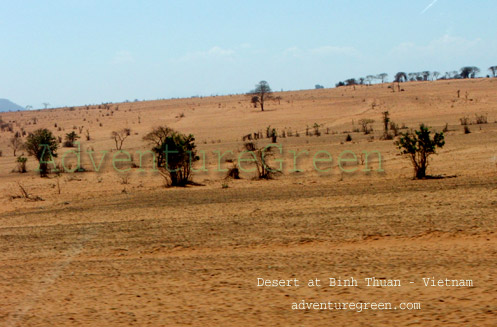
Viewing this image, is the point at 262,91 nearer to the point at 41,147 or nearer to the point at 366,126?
the point at 366,126

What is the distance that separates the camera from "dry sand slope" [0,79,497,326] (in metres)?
7.41

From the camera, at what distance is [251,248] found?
1058cm

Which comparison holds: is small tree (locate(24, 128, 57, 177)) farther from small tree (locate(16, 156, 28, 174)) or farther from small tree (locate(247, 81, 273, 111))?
small tree (locate(247, 81, 273, 111))

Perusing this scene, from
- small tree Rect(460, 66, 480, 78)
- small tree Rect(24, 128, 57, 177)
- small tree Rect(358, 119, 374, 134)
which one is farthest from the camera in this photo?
small tree Rect(460, 66, 480, 78)

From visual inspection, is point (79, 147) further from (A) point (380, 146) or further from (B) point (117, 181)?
(A) point (380, 146)

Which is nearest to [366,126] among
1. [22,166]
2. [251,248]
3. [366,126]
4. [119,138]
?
[366,126]

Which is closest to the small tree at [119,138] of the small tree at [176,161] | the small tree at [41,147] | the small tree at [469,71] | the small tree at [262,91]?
the small tree at [41,147]

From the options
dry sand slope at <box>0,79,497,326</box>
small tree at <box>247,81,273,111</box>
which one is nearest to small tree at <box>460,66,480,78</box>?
small tree at <box>247,81,273,111</box>

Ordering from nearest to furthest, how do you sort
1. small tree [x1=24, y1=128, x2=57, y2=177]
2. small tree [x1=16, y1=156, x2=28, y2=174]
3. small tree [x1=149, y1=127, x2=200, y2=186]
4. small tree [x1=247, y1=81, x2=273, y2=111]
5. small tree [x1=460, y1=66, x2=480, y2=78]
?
1. small tree [x1=149, y1=127, x2=200, y2=186]
2. small tree [x1=16, y1=156, x2=28, y2=174]
3. small tree [x1=24, y1=128, x2=57, y2=177]
4. small tree [x1=247, y1=81, x2=273, y2=111]
5. small tree [x1=460, y1=66, x2=480, y2=78]

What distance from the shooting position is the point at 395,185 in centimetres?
1688

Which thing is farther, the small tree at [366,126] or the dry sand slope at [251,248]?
the small tree at [366,126]

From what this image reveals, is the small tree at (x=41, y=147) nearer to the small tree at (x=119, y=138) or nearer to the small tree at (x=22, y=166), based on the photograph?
the small tree at (x=22, y=166)

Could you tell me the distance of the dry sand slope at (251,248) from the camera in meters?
7.41

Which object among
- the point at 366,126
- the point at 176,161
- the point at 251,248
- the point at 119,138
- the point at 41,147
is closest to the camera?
the point at 251,248
